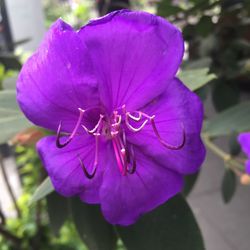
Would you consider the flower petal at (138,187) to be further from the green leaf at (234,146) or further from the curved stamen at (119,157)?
the green leaf at (234,146)

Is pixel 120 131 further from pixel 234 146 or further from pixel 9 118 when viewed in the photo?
pixel 234 146

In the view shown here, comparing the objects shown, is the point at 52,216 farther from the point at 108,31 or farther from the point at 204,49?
the point at 204,49

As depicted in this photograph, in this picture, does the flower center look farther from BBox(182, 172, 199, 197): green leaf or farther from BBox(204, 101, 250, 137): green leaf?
BBox(182, 172, 199, 197): green leaf

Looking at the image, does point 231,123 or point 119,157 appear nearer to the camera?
point 119,157

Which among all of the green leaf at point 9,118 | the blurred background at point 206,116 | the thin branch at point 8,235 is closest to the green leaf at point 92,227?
the blurred background at point 206,116

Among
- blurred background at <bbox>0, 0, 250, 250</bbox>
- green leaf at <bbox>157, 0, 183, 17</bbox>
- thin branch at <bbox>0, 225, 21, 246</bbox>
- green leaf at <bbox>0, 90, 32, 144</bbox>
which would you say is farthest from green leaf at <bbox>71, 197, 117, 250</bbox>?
green leaf at <bbox>157, 0, 183, 17</bbox>

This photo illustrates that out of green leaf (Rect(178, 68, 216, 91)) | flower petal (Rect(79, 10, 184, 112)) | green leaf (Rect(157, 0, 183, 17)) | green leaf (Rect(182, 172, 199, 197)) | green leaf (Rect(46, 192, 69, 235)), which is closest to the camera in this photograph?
flower petal (Rect(79, 10, 184, 112))

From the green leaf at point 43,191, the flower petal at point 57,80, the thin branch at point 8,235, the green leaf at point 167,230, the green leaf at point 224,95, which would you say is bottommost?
the thin branch at point 8,235

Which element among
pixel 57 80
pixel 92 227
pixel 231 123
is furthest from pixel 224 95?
pixel 57 80
